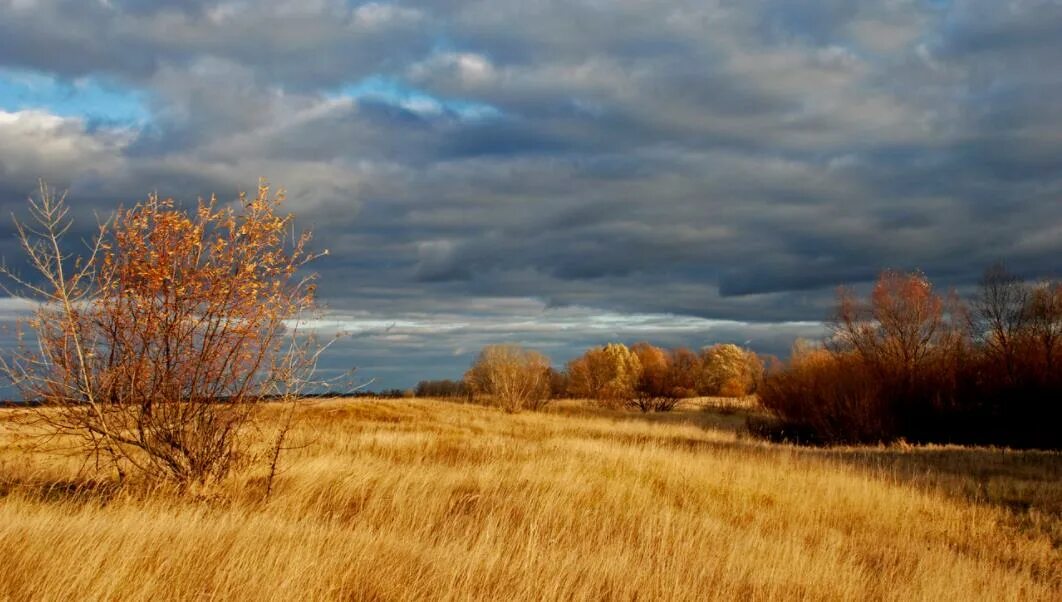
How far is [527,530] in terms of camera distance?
27.2 ft

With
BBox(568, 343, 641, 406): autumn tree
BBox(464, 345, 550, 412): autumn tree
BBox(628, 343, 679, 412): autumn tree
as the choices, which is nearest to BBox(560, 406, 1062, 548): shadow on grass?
BBox(464, 345, 550, 412): autumn tree

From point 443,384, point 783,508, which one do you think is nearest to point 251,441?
point 783,508

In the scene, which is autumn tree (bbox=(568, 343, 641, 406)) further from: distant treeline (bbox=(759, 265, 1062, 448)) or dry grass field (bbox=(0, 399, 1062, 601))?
dry grass field (bbox=(0, 399, 1062, 601))

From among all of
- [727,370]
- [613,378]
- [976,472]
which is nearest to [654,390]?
[613,378]

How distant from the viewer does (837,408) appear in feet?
102

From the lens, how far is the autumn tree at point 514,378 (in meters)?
44.9

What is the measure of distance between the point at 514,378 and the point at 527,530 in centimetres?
3737

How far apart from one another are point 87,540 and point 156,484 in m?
3.60

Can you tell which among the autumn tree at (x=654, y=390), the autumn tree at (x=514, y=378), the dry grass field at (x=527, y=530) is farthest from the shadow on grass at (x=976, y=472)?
the autumn tree at (x=654, y=390)

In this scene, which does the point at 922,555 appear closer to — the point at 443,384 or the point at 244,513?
the point at 244,513

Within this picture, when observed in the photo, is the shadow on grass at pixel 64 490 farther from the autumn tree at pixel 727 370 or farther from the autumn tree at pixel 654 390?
the autumn tree at pixel 727 370

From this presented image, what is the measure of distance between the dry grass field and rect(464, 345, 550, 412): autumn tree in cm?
2860

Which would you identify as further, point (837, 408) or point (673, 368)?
point (673, 368)

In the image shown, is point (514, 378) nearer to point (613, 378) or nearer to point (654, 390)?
point (654, 390)
